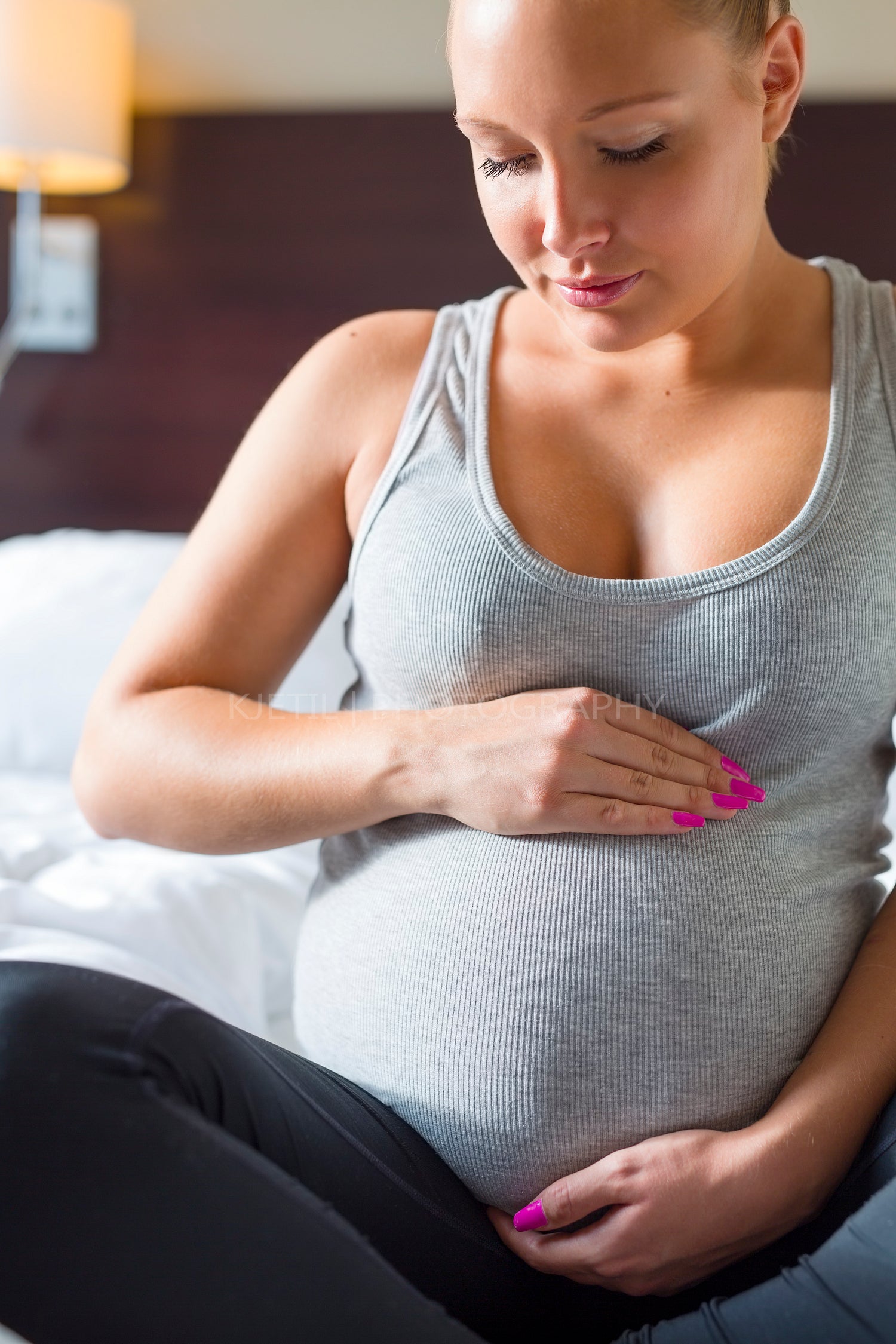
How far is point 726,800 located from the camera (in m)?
0.72

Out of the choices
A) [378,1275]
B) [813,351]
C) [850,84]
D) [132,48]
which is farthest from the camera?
[132,48]

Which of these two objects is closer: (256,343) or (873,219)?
(873,219)

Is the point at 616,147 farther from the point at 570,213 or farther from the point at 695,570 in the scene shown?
the point at 695,570

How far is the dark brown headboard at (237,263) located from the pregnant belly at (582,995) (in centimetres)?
103

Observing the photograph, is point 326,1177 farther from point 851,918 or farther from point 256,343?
point 256,343

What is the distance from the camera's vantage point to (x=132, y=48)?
1.62m

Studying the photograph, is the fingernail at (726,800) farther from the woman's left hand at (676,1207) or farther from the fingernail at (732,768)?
the woman's left hand at (676,1207)

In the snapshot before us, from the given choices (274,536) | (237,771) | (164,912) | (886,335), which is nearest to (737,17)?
(886,335)

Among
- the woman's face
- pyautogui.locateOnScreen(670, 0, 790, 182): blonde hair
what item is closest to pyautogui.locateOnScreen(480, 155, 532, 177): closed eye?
the woman's face

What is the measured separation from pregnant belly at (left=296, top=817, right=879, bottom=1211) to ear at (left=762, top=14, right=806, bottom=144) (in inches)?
18.0

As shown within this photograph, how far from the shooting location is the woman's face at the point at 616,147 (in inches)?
24.8

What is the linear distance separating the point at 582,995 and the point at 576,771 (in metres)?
0.13

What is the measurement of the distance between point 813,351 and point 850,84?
821 millimetres

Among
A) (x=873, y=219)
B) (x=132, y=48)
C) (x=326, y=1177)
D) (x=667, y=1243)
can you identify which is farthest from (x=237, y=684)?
(x=132, y=48)
